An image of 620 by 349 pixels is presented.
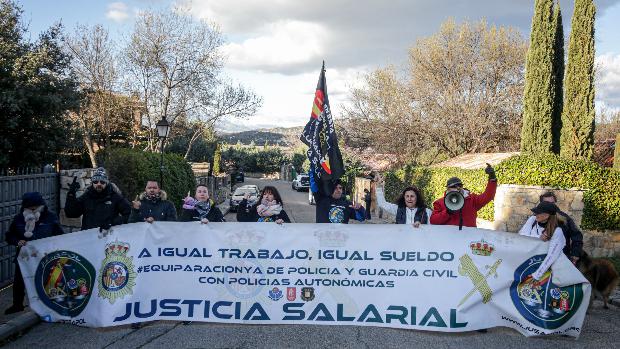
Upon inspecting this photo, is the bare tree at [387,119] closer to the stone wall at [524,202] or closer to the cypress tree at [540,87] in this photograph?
the cypress tree at [540,87]

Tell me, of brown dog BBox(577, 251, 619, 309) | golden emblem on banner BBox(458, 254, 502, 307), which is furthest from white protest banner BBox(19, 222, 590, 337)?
brown dog BBox(577, 251, 619, 309)

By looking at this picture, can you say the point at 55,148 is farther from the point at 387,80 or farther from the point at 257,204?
the point at 387,80

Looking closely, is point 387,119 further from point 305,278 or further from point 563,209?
point 305,278

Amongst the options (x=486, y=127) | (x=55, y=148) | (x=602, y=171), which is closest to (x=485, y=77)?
(x=486, y=127)

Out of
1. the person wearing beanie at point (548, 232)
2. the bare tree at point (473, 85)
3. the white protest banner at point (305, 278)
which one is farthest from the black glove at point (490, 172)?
the bare tree at point (473, 85)

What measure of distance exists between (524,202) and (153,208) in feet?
31.3

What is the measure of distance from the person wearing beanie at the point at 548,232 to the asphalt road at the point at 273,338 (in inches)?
30.9

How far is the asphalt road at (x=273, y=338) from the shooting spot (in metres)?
5.32

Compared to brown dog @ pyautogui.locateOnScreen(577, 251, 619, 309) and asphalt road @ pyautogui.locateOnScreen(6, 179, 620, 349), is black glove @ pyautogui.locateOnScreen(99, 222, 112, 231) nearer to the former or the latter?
asphalt road @ pyautogui.locateOnScreen(6, 179, 620, 349)

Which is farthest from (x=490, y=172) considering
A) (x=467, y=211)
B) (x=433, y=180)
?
(x=433, y=180)

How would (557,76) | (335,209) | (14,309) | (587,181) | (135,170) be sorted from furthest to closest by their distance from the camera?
1. (557,76)
2. (135,170)
3. (587,181)
4. (335,209)
5. (14,309)

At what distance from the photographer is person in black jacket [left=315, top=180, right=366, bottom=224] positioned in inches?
281

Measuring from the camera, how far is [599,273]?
22.8ft

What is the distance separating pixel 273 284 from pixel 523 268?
297 cm
